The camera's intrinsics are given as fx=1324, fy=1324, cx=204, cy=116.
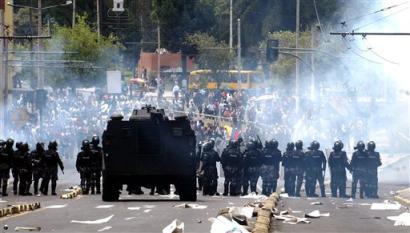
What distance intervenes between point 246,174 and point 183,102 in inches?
1689

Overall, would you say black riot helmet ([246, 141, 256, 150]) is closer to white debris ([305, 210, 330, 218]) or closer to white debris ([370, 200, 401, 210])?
white debris ([370, 200, 401, 210])

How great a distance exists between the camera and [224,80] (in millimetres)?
100062

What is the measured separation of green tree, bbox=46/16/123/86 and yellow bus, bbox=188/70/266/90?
20.4 feet

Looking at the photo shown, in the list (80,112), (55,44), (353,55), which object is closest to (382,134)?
(353,55)

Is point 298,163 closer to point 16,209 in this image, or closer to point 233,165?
point 233,165

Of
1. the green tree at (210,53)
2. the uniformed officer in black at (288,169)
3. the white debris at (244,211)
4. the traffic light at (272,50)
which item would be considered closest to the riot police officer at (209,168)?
the uniformed officer in black at (288,169)

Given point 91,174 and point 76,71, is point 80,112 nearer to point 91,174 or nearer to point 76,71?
point 76,71

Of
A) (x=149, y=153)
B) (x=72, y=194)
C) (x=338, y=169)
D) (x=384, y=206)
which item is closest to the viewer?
(x=384, y=206)

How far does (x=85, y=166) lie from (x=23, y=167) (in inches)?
79.3

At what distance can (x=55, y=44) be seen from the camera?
92375 mm

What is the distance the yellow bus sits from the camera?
318 feet

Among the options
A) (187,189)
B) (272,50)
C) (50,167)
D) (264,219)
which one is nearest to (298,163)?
(187,189)

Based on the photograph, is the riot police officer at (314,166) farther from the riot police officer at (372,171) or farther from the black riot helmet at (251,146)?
the black riot helmet at (251,146)

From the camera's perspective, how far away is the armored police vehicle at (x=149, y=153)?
35.1m
